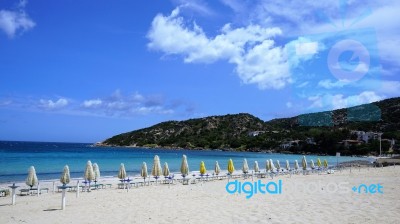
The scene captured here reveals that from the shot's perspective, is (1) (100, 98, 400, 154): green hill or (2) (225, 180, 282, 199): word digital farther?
(1) (100, 98, 400, 154): green hill

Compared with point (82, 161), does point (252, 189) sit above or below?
above

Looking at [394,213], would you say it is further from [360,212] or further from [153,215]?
[153,215]

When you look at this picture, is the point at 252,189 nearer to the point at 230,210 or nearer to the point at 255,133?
the point at 230,210

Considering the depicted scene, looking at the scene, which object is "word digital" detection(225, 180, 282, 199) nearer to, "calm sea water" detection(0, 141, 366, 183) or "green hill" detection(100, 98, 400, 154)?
"calm sea water" detection(0, 141, 366, 183)

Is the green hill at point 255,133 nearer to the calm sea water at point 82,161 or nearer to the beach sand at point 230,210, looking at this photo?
the calm sea water at point 82,161

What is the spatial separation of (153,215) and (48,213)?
3.24 m

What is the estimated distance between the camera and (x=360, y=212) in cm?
974

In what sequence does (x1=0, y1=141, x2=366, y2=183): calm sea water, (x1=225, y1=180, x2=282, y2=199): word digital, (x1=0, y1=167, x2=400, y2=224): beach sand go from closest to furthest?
(x1=0, y1=167, x2=400, y2=224): beach sand → (x1=225, y1=180, x2=282, y2=199): word digital → (x1=0, y1=141, x2=366, y2=183): calm sea water


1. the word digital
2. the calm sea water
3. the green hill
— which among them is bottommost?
the calm sea water

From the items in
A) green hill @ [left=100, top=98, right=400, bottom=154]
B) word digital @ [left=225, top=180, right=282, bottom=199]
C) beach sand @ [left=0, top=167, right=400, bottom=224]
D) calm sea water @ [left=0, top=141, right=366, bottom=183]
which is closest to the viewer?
beach sand @ [left=0, top=167, right=400, bottom=224]

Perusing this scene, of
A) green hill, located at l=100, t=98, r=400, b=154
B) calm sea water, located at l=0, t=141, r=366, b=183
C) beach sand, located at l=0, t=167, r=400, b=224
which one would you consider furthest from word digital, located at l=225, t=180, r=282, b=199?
green hill, located at l=100, t=98, r=400, b=154

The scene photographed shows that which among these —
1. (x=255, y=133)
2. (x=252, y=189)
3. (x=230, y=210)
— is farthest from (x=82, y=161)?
(x=255, y=133)

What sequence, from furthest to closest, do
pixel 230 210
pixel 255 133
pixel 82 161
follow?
pixel 255 133 < pixel 82 161 < pixel 230 210

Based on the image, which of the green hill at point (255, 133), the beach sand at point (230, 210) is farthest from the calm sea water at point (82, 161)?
the beach sand at point (230, 210)
